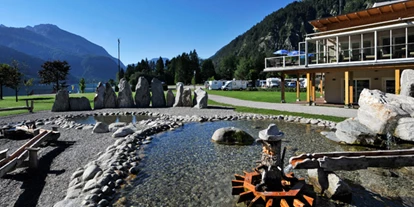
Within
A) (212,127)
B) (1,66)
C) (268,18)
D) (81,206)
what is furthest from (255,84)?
(268,18)

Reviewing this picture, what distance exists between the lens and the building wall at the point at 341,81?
2010cm

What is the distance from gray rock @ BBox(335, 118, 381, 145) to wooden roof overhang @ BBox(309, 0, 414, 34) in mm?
12325

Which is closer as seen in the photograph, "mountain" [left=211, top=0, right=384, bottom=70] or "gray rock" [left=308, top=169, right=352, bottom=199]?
"gray rock" [left=308, top=169, right=352, bottom=199]

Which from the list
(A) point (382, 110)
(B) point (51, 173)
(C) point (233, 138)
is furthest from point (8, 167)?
(A) point (382, 110)

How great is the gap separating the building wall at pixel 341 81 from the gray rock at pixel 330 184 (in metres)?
17.6

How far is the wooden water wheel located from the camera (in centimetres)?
491

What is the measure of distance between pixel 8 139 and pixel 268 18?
157m

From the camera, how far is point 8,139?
11.6m

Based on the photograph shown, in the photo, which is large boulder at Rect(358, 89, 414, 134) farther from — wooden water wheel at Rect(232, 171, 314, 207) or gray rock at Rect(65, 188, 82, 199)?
gray rock at Rect(65, 188, 82, 199)

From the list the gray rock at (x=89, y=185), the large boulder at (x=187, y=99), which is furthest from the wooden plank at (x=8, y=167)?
the large boulder at (x=187, y=99)

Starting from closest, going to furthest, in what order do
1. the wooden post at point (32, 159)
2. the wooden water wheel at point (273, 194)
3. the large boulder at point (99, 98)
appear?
the wooden water wheel at point (273, 194), the wooden post at point (32, 159), the large boulder at point (99, 98)

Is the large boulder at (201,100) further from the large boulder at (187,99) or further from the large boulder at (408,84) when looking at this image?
the large boulder at (408,84)

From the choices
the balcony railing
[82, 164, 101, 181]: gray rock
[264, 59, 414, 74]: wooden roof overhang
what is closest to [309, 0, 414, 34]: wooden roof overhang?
the balcony railing

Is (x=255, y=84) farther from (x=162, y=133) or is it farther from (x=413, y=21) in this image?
(x=162, y=133)
